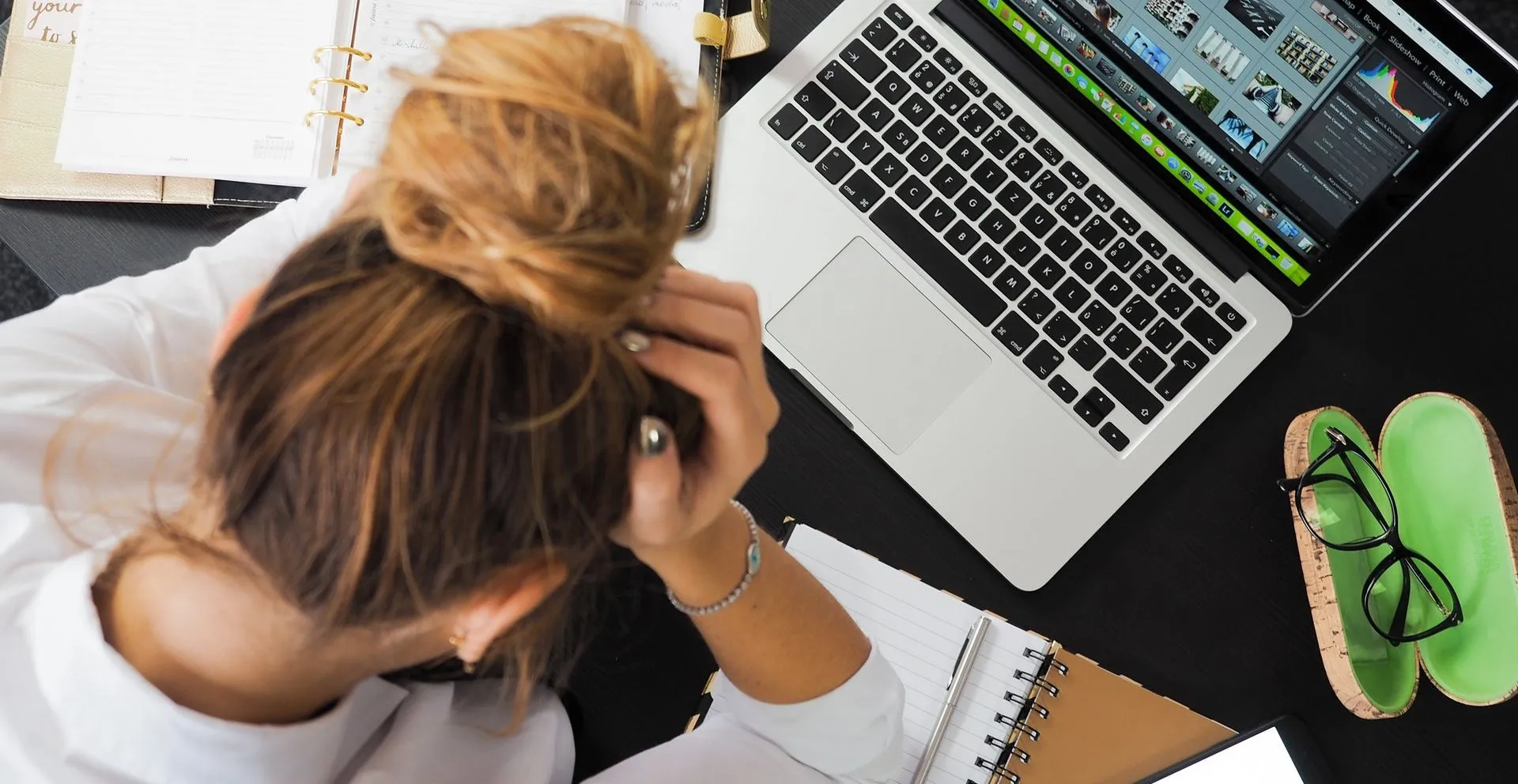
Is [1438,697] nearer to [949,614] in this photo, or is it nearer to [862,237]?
[949,614]

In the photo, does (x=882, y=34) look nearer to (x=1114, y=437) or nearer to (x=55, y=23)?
(x=1114, y=437)

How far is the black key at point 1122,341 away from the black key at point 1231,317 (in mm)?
70

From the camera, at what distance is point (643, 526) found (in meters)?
0.42

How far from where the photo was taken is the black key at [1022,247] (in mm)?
713

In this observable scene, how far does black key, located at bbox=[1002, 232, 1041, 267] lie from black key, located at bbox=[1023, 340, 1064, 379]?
67 millimetres

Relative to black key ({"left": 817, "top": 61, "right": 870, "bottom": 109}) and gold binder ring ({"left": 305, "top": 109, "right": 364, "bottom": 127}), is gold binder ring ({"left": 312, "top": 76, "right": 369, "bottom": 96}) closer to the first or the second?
gold binder ring ({"left": 305, "top": 109, "right": 364, "bottom": 127})

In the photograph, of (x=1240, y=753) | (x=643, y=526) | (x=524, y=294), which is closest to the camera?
(x=524, y=294)

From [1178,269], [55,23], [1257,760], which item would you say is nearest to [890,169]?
[1178,269]

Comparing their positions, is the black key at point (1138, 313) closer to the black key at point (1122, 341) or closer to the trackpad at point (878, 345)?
the black key at point (1122, 341)

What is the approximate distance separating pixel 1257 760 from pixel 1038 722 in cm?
15

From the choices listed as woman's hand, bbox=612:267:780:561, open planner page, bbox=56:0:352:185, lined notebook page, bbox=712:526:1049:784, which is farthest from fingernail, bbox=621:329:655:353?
open planner page, bbox=56:0:352:185

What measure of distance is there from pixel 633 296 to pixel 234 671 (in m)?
0.28

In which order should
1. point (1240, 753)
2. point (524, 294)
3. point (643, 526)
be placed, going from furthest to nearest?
1. point (1240, 753)
2. point (643, 526)
3. point (524, 294)

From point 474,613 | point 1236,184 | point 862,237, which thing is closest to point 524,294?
point 474,613
